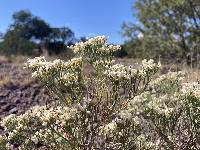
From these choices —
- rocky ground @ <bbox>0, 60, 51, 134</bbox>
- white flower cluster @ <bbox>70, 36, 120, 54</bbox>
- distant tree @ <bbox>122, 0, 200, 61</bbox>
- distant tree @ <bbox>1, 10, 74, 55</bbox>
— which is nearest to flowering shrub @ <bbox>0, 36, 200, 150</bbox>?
white flower cluster @ <bbox>70, 36, 120, 54</bbox>

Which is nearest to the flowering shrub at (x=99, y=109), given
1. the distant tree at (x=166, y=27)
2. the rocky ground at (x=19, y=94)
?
the rocky ground at (x=19, y=94)

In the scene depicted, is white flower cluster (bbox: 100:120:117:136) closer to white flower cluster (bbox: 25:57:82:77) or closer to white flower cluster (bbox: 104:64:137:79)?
white flower cluster (bbox: 104:64:137:79)

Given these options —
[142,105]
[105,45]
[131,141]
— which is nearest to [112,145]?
[131,141]

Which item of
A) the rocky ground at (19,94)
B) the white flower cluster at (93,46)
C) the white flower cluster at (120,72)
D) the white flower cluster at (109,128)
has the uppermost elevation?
the white flower cluster at (93,46)

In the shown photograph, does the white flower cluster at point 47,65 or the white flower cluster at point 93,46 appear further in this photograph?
the white flower cluster at point 93,46

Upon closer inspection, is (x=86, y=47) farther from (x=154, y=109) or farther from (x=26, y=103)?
(x=26, y=103)

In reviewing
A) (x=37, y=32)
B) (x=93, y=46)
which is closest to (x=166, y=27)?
(x=37, y=32)

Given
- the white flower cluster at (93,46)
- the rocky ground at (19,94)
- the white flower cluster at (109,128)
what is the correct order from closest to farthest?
the white flower cluster at (109,128) → the white flower cluster at (93,46) → the rocky ground at (19,94)

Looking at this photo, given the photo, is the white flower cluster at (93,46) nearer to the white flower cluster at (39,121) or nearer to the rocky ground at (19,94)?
the white flower cluster at (39,121)
